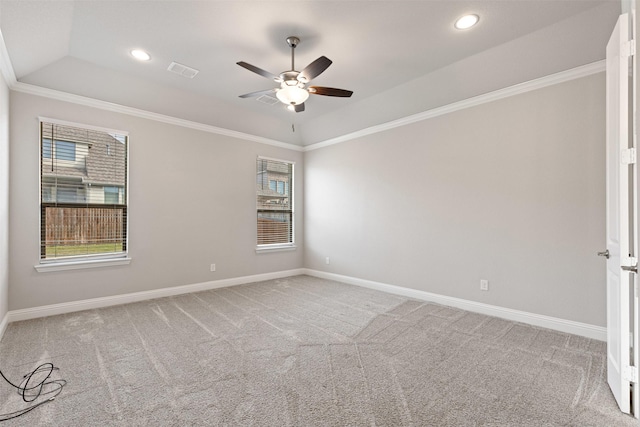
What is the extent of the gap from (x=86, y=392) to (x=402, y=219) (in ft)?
13.5

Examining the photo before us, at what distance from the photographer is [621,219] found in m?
1.86

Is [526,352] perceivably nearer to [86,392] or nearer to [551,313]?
[551,313]

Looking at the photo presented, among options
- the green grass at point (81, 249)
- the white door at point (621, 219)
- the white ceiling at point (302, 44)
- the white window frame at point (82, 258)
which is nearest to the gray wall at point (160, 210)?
the white window frame at point (82, 258)

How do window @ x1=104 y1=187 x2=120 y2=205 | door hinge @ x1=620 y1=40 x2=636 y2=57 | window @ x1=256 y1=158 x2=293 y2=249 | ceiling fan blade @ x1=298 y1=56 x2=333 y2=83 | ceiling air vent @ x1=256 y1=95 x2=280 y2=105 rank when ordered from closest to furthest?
1. door hinge @ x1=620 y1=40 x2=636 y2=57
2. ceiling fan blade @ x1=298 y1=56 x2=333 y2=83
3. window @ x1=104 y1=187 x2=120 y2=205
4. ceiling air vent @ x1=256 y1=95 x2=280 y2=105
5. window @ x1=256 y1=158 x2=293 y2=249

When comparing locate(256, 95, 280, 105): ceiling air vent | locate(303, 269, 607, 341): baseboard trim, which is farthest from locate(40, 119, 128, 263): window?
locate(303, 269, 607, 341): baseboard trim

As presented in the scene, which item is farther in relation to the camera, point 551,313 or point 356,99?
point 356,99

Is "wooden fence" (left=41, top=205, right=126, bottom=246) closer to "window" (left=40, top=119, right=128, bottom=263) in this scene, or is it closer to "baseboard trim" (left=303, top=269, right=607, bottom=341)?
"window" (left=40, top=119, right=128, bottom=263)

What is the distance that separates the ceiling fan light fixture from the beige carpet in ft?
8.17

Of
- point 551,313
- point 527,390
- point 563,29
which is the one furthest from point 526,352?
point 563,29

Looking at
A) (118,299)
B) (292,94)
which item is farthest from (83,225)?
(292,94)

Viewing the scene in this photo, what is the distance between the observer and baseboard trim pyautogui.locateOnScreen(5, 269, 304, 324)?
3.44 metres

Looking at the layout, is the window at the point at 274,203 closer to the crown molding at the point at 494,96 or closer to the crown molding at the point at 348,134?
the crown molding at the point at 348,134

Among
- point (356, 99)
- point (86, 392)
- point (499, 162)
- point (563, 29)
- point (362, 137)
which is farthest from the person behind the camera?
point (362, 137)

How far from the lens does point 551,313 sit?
3.22 m
